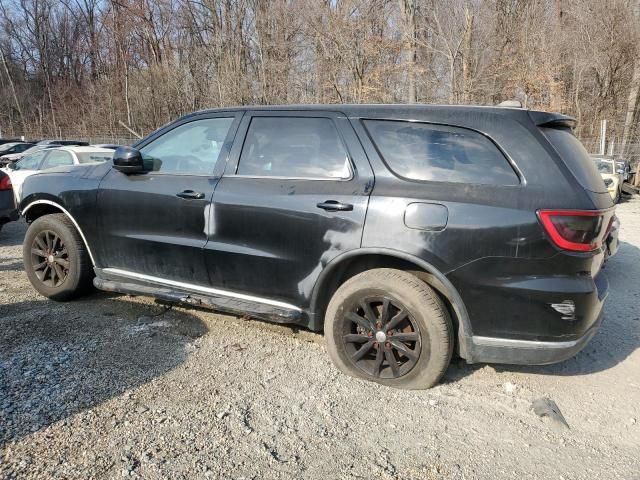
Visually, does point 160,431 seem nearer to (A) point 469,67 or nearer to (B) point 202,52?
(A) point 469,67

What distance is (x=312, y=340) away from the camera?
3.85 meters

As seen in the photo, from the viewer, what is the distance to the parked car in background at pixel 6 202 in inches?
282

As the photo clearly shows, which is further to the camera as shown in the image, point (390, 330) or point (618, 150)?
point (618, 150)

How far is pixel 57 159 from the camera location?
381 inches

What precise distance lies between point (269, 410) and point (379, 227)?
130 centimetres

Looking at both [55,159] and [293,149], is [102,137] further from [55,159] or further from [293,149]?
[293,149]

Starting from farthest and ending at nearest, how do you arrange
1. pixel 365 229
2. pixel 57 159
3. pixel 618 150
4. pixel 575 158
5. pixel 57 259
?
pixel 618 150
pixel 57 159
pixel 57 259
pixel 365 229
pixel 575 158

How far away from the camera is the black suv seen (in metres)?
2.72

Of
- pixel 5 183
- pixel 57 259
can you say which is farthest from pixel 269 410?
pixel 5 183

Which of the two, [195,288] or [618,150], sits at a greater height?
[618,150]

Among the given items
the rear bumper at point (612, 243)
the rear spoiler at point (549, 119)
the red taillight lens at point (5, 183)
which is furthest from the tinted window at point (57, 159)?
the rear bumper at point (612, 243)

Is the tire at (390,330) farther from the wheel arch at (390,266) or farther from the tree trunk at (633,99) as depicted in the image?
the tree trunk at (633,99)

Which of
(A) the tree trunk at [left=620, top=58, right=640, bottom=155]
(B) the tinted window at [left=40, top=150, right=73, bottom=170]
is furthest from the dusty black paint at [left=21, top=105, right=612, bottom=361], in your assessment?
(A) the tree trunk at [left=620, top=58, right=640, bottom=155]

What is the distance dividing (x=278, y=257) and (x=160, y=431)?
1.31 meters
